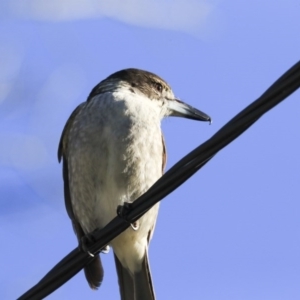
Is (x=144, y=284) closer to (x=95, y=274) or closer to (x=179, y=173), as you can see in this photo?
(x=95, y=274)

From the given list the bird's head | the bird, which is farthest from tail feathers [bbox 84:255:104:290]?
the bird's head

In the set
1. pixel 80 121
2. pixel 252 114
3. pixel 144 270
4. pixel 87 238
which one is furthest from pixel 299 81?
pixel 144 270

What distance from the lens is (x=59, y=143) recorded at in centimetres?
639

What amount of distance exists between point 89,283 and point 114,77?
5.76 ft

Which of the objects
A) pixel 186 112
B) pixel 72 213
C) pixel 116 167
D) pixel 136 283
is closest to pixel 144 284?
pixel 136 283

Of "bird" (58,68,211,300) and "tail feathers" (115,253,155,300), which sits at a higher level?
"bird" (58,68,211,300)

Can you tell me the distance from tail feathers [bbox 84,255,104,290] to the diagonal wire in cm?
165

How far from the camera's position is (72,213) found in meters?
6.15

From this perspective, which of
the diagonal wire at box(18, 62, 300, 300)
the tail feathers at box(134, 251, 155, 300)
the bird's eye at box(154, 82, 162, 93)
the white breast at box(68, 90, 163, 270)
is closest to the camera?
the diagonal wire at box(18, 62, 300, 300)

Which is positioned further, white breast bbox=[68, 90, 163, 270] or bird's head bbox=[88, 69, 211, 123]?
bird's head bbox=[88, 69, 211, 123]

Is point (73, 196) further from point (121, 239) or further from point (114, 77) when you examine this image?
point (114, 77)

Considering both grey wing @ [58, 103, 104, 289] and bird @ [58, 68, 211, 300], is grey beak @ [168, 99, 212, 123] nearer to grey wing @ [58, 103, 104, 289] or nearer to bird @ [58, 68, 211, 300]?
bird @ [58, 68, 211, 300]

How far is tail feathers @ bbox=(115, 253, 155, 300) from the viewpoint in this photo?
6.05 meters

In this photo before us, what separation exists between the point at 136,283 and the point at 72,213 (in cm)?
71
